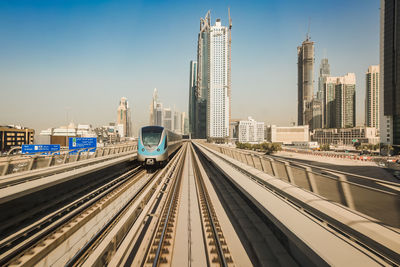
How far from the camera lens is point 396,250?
301 cm

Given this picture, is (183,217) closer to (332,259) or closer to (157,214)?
(157,214)

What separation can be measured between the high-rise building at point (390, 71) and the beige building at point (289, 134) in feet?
294

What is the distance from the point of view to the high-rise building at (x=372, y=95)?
161 m

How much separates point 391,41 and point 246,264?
4098 inches

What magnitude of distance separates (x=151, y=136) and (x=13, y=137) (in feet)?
235

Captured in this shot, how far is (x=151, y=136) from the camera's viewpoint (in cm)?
1527

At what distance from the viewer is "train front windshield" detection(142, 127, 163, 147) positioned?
15.1 m

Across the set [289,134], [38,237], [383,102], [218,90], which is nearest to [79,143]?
[38,237]

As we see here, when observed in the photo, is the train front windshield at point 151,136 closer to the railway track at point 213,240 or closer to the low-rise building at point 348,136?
the railway track at point 213,240

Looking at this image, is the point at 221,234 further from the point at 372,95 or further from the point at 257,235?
the point at 372,95

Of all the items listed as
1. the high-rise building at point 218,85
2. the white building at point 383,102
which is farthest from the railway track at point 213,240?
the high-rise building at point 218,85

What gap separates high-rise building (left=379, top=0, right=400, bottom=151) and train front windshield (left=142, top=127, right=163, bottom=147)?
8778 centimetres

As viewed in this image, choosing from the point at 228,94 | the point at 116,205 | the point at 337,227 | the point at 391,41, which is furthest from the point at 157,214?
the point at 228,94

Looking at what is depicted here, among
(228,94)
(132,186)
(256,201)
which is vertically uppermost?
(228,94)
